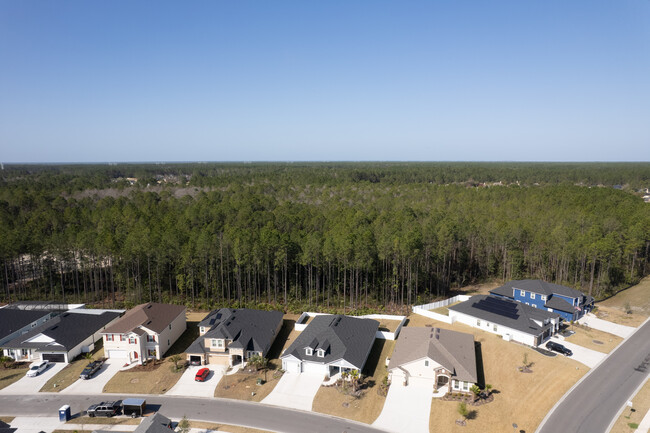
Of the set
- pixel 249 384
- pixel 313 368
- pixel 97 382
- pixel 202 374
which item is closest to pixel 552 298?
pixel 313 368

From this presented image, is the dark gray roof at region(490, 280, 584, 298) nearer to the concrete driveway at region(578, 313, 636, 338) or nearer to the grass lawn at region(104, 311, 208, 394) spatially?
the concrete driveway at region(578, 313, 636, 338)

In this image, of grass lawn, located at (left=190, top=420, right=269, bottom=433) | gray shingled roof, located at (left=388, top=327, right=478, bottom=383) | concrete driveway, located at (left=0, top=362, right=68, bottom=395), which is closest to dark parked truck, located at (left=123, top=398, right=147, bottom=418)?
grass lawn, located at (left=190, top=420, right=269, bottom=433)

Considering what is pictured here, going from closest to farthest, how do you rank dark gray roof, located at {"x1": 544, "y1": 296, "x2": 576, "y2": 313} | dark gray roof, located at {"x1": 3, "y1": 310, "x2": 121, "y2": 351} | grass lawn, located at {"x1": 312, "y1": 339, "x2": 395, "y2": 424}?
grass lawn, located at {"x1": 312, "y1": 339, "x2": 395, "y2": 424} → dark gray roof, located at {"x1": 3, "y1": 310, "x2": 121, "y2": 351} → dark gray roof, located at {"x1": 544, "y1": 296, "x2": 576, "y2": 313}

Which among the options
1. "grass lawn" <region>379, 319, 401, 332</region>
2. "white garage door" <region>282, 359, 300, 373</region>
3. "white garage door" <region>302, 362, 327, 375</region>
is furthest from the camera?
"grass lawn" <region>379, 319, 401, 332</region>

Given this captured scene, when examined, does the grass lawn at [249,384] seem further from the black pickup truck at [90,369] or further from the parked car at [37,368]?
the parked car at [37,368]

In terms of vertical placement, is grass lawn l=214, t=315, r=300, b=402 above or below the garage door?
below

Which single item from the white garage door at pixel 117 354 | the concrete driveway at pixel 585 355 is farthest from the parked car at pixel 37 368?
the concrete driveway at pixel 585 355

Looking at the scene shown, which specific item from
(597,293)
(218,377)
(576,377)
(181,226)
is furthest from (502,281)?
(181,226)

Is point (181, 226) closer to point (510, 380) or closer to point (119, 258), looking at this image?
point (119, 258)
